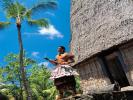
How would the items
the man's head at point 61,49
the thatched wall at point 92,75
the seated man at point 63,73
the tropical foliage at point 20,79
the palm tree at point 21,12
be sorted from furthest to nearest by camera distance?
the tropical foliage at point 20,79, the palm tree at point 21,12, the thatched wall at point 92,75, the man's head at point 61,49, the seated man at point 63,73

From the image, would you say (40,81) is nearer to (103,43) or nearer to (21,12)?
(21,12)

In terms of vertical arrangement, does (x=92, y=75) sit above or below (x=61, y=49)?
below

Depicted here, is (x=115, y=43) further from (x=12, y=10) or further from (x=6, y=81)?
(x=6, y=81)

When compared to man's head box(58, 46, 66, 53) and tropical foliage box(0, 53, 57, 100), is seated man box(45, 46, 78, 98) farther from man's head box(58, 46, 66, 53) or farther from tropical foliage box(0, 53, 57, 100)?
tropical foliage box(0, 53, 57, 100)

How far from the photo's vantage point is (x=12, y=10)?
19.6 meters

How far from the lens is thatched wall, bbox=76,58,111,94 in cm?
1091

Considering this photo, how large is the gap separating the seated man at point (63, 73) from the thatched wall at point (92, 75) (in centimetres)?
117

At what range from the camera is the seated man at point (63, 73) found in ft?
31.1

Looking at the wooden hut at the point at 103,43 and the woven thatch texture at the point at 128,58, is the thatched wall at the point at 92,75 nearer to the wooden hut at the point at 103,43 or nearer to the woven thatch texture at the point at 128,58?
the wooden hut at the point at 103,43

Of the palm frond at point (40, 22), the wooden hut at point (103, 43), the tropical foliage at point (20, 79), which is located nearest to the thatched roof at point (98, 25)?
the wooden hut at point (103, 43)

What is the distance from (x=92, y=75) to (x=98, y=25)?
190 centimetres

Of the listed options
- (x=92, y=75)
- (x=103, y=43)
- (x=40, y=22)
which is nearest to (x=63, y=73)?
(x=103, y=43)

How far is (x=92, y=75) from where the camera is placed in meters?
11.5

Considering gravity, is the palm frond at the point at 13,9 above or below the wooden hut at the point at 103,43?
above
